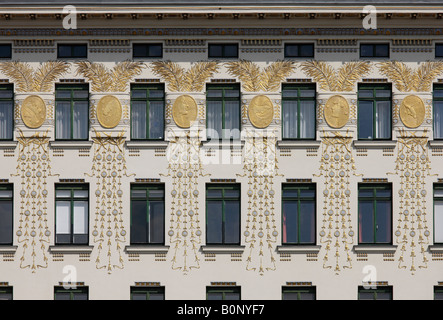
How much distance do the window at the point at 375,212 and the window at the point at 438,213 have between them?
4.97 ft

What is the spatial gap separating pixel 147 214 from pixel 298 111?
6159mm

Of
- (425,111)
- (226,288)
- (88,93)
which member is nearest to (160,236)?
(226,288)

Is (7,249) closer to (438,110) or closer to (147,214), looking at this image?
(147,214)

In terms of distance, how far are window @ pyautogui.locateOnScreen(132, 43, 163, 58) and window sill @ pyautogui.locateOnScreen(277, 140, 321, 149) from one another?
5088 mm

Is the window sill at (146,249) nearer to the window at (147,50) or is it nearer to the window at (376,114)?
the window at (147,50)

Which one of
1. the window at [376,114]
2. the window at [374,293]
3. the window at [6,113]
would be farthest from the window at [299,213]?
the window at [6,113]

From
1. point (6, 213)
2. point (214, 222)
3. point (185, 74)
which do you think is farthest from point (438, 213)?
point (6, 213)

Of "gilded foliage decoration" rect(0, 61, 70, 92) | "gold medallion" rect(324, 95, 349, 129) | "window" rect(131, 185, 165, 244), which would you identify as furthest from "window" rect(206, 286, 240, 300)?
"gilded foliage decoration" rect(0, 61, 70, 92)

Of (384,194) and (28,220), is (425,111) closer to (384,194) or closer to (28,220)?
(384,194)

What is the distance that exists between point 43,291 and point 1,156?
4730 mm

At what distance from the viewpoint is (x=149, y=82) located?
136 feet

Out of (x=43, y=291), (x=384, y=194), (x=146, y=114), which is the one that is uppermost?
(x=146, y=114)

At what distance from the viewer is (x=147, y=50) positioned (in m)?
41.7

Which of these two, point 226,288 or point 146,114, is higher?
point 146,114
